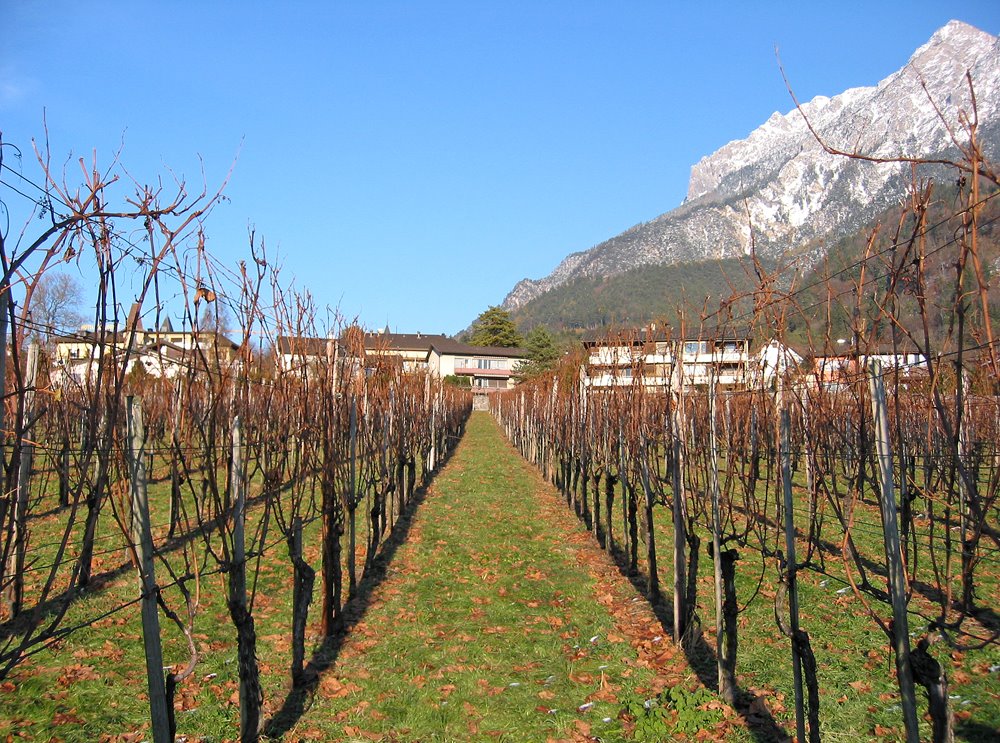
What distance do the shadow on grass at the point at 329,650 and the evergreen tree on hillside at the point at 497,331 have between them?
7485 centimetres

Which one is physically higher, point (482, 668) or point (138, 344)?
point (138, 344)

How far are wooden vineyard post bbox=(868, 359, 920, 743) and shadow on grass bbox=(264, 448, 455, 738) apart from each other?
11.2ft

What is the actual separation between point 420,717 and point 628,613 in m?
2.81

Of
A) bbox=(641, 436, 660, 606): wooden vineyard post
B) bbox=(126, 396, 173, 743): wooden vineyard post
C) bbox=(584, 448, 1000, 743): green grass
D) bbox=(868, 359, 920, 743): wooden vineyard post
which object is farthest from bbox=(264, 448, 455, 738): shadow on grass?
bbox=(868, 359, 920, 743): wooden vineyard post

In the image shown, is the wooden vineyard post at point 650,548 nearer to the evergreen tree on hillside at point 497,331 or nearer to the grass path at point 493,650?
the grass path at point 493,650

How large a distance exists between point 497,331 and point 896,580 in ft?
271

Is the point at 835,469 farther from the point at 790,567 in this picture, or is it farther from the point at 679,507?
the point at 790,567

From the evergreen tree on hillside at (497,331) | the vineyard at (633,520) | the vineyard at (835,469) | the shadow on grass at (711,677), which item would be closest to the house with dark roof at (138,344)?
the vineyard at (633,520)

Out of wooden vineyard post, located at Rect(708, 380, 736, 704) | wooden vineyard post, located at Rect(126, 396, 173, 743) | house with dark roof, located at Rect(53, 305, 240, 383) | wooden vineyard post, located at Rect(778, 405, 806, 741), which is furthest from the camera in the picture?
Answer: wooden vineyard post, located at Rect(708, 380, 736, 704)

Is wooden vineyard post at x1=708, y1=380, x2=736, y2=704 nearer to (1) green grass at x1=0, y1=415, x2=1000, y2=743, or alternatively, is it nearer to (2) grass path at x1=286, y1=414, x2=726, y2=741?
(1) green grass at x1=0, y1=415, x2=1000, y2=743

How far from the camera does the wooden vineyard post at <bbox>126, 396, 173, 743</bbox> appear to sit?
10.4 feet

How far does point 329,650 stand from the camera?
5.67 meters

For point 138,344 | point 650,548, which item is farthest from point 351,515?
point 138,344

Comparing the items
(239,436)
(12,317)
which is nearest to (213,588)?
(239,436)
